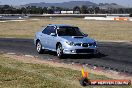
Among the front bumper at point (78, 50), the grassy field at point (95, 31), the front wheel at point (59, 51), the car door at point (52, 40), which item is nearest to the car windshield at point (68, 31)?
the car door at point (52, 40)

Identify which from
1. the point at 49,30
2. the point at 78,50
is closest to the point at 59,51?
the point at 78,50

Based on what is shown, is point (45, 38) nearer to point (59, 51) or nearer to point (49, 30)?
point (49, 30)

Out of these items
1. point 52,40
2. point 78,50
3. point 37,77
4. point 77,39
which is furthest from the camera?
point 52,40

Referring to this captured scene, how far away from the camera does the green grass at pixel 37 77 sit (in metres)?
10.0

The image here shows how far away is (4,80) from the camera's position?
10.8 m

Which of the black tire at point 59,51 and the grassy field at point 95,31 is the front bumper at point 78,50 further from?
the grassy field at point 95,31

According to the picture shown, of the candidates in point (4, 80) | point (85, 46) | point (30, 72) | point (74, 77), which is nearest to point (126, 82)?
point (74, 77)

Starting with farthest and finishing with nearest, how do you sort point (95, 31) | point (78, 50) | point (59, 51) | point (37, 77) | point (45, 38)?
1. point (95, 31)
2. point (45, 38)
3. point (59, 51)
4. point (78, 50)
5. point (37, 77)

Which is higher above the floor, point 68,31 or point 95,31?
point 68,31

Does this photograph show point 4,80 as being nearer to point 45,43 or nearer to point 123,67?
point 123,67

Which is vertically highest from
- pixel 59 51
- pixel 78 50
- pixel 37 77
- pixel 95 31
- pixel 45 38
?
pixel 37 77

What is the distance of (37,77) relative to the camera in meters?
11.2

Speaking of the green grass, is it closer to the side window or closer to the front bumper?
the front bumper

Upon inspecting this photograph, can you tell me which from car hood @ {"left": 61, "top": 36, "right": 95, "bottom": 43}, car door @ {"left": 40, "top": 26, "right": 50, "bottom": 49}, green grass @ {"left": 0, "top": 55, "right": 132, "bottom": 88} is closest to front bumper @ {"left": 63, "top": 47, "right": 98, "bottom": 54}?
car hood @ {"left": 61, "top": 36, "right": 95, "bottom": 43}
